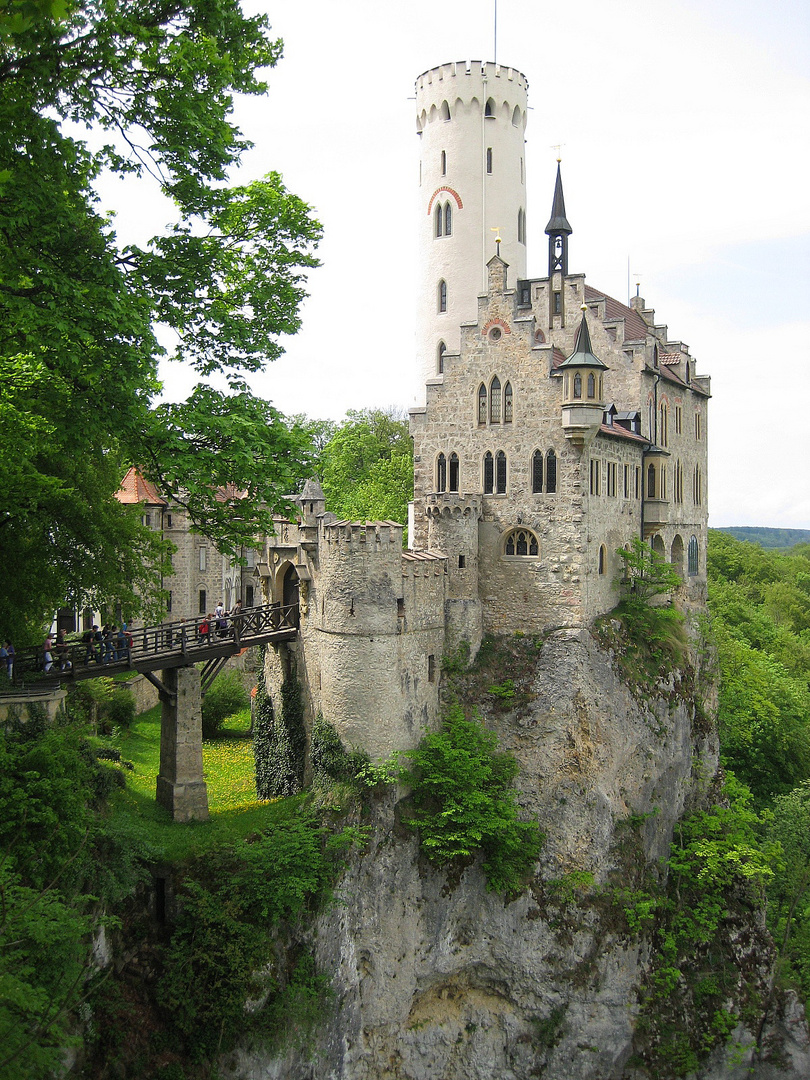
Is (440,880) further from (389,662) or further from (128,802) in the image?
(128,802)

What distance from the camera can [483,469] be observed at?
32.4 metres

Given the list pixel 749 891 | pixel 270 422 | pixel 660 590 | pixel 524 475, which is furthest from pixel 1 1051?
pixel 749 891

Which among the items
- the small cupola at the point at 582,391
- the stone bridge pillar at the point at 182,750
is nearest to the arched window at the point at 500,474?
the small cupola at the point at 582,391

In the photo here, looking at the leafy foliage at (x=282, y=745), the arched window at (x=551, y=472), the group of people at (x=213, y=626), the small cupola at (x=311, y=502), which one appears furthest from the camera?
the arched window at (x=551, y=472)

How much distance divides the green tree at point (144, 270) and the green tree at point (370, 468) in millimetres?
27800

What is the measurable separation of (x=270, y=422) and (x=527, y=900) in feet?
60.0

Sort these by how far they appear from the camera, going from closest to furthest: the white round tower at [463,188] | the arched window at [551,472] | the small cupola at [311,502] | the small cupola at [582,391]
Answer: the small cupola at [311,502] < the small cupola at [582,391] < the arched window at [551,472] < the white round tower at [463,188]

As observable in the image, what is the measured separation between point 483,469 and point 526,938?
1617cm

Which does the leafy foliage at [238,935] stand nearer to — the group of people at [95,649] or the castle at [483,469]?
the castle at [483,469]

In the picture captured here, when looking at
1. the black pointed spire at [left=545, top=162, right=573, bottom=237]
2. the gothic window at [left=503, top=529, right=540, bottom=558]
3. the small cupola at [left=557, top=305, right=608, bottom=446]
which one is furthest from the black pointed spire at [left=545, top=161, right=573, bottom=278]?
the gothic window at [left=503, top=529, right=540, bottom=558]

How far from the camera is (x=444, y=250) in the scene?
130ft

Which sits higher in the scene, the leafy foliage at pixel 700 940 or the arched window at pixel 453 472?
the arched window at pixel 453 472

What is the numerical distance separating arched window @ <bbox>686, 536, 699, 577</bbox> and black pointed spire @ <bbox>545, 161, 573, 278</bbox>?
16.6 metres

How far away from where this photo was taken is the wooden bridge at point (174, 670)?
24.8 m
